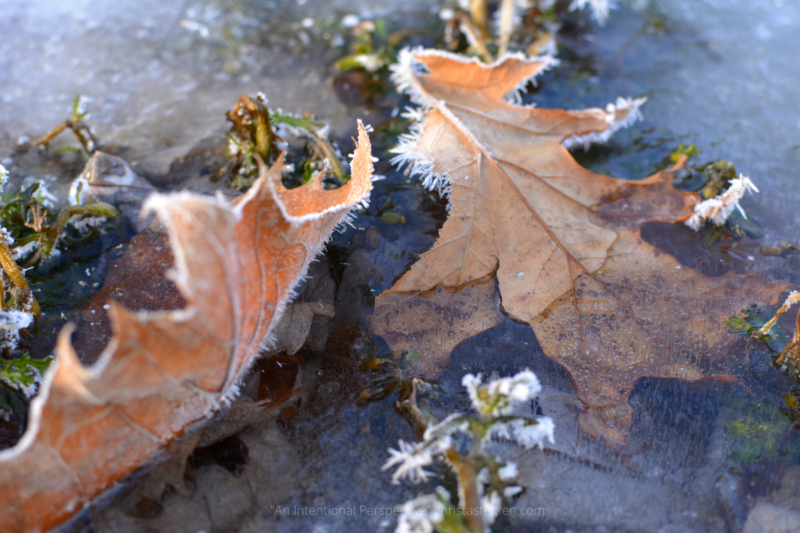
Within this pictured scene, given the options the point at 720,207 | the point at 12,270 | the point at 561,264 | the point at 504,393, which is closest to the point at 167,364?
the point at 504,393

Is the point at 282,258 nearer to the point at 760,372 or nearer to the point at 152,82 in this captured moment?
the point at 760,372

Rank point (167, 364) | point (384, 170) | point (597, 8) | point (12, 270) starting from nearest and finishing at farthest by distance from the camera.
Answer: point (167, 364), point (12, 270), point (384, 170), point (597, 8)

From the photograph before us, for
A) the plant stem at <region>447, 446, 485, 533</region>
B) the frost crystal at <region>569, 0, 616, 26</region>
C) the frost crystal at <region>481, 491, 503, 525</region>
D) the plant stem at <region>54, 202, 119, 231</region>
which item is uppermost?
the frost crystal at <region>569, 0, 616, 26</region>

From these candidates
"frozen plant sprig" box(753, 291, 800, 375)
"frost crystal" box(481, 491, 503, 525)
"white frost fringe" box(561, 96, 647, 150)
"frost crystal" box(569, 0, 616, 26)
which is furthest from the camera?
"frost crystal" box(569, 0, 616, 26)

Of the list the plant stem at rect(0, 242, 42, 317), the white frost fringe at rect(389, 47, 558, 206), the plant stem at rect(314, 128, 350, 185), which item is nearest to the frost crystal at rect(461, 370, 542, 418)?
the white frost fringe at rect(389, 47, 558, 206)

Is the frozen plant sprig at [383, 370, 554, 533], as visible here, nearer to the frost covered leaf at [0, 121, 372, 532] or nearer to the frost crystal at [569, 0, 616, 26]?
the frost covered leaf at [0, 121, 372, 532]

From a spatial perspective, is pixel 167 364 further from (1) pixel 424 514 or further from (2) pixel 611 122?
(2) pixel 611 122
